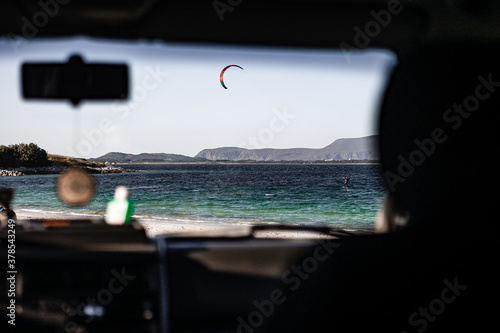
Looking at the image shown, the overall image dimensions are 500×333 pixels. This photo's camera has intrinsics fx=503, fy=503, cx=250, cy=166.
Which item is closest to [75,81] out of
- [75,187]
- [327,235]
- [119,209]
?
[75,187]

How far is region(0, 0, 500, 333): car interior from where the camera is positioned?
40.4 inches

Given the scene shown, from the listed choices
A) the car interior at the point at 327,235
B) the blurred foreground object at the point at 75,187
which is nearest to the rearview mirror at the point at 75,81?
the car interior at the point at 327,235

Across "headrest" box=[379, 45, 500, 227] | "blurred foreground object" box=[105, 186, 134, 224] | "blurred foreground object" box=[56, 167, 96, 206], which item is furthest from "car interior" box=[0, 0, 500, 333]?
"blurred foreground object" box=[105, 186, 134, 224]

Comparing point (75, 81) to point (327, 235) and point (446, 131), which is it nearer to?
point (327, 235)

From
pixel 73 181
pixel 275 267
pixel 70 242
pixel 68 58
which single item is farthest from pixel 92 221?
pixel 275 267

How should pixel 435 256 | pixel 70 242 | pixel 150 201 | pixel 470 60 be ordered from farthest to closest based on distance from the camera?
pixel 150 201, pixel 70 242, pixel 470 60, pixel 435 256

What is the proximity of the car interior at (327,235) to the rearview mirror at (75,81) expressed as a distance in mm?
16

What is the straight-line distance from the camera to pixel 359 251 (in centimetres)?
108

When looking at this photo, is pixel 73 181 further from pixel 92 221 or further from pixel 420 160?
pixel 420 160

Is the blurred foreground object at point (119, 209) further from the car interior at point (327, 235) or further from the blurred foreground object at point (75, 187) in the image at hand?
the car interior at point (327, 235)

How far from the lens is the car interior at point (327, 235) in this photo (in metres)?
1.03

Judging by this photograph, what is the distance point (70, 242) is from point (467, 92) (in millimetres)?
2242

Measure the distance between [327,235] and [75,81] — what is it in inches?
69.6

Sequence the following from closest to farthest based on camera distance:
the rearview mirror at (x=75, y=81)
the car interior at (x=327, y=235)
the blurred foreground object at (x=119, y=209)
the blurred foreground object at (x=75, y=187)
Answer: the car interior at (x=327, y=235), the rearview mirror at (x=75, y=81), the blurred foreground object at (x=75, y=187), the blurred foreground object at (x=119, y=209)
